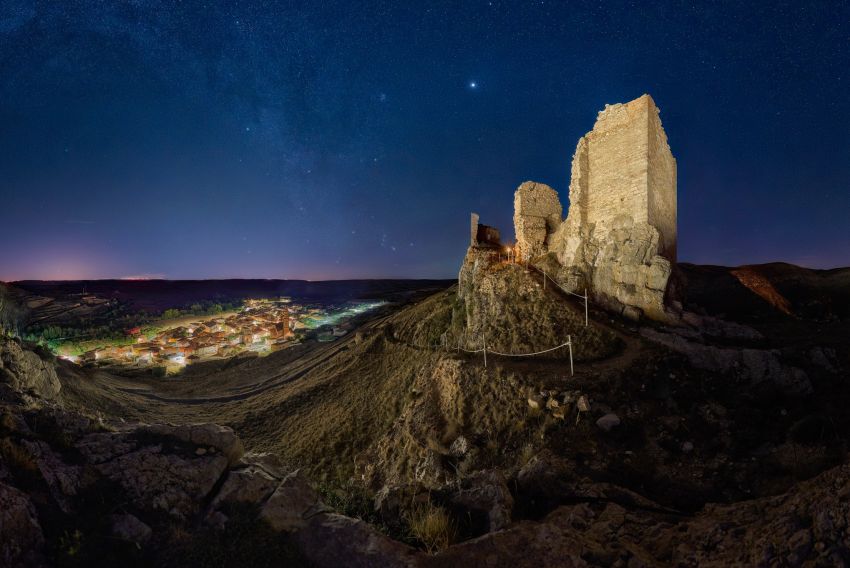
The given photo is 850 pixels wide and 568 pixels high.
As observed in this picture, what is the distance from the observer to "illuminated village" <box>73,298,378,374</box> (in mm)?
35031

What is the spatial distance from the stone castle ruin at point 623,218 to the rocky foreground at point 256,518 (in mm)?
13475

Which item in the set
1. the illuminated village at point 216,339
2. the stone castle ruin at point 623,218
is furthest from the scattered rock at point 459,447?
the illuminated village at point 216,339

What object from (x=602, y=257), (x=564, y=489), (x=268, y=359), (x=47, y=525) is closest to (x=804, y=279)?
(x=602, y=257)

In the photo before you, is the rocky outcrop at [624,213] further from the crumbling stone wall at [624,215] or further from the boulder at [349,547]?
the boulder at [349,547]

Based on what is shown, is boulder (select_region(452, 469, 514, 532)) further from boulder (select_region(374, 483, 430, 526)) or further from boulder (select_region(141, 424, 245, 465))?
boulder (select_region(141, 424, 245, 465))

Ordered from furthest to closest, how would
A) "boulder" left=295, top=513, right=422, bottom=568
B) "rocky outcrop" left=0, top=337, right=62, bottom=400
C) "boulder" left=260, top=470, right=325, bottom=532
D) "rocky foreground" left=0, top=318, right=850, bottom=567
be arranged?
"rocky outcrop" left=0, top=337, right=62, bottom=400, "boulder" left=260, top=470, right=325, bottom=532, "boulder" left=295, top=513, right=422, bottom=568, "rocky foreground" left=0, top=318, right=850, bottom=567

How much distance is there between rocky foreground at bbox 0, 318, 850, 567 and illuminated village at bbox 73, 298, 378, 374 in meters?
34.0

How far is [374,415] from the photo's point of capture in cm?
1622

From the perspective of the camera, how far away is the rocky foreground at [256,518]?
133 inches

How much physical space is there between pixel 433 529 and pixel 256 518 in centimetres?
237

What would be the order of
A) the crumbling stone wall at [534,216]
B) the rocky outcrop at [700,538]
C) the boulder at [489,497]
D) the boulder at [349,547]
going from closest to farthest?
the rocky outcrop at [700,538], the boulder at [349,547], the boulder at [489,497], the crumbling stone wall at [534,216]

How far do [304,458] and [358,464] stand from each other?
2.77 meters

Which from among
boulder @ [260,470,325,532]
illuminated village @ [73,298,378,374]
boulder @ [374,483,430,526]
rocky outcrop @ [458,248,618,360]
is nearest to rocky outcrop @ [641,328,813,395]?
rocky outcrop @ [458,248,618,360]

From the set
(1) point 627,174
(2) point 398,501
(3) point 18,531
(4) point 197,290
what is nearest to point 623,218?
(1) point 627,174
